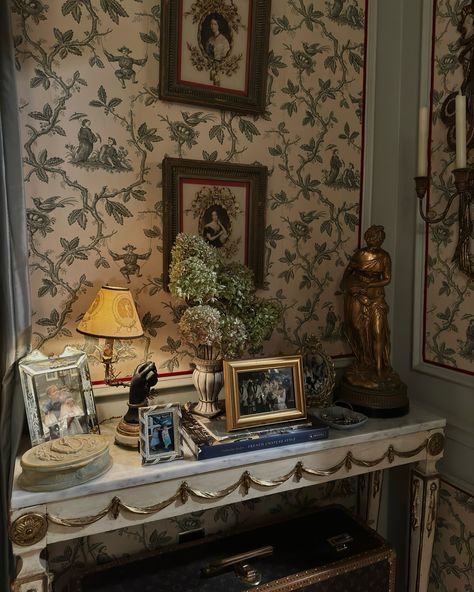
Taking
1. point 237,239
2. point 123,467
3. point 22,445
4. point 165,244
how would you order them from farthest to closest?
point 237,239 → point 165,244 → point 22,445 → point 123,467

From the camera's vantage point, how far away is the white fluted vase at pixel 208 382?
4.75ft

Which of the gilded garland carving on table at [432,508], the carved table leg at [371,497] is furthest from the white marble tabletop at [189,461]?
the carved table leg at [371,497]

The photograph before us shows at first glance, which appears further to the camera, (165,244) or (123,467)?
(165,244)

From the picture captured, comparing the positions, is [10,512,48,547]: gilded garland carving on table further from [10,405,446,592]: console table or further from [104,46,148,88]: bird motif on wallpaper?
[104,46,148,88]: bird motif on wallpaper

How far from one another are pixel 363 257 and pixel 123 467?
3.30 ft

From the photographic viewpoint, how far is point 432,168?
5.68 ft

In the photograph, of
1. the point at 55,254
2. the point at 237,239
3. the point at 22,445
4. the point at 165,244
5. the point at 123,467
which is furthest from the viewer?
the point at 237,239

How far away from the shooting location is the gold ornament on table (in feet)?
5.21

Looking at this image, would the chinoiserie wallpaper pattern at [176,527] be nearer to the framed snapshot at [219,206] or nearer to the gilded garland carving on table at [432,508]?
the gilded garland carving on table at [432,508]

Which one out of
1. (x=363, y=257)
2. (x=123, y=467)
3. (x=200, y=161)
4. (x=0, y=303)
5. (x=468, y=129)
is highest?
(x=468, y=129)

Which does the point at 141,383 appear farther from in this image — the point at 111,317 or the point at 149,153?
the point at 149,153

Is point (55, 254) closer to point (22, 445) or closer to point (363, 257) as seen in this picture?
point (22, 445)

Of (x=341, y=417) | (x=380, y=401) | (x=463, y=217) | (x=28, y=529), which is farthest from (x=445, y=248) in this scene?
(x=28, y=529)

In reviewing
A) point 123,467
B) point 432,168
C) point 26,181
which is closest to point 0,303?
point 26,181
